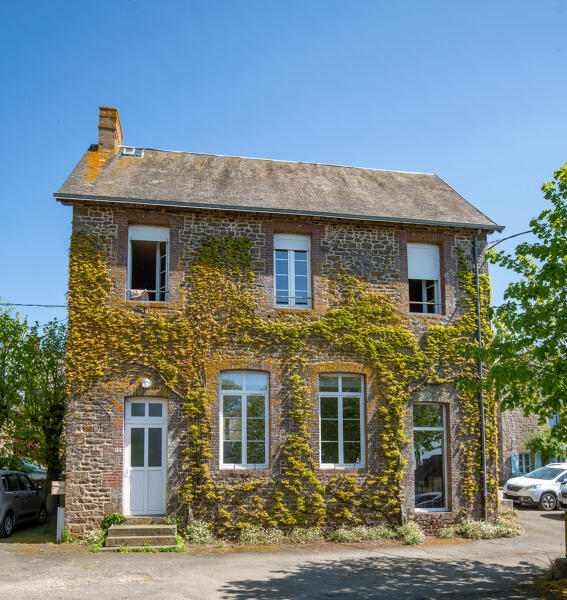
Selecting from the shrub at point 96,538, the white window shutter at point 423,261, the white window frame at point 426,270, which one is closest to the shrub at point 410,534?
the white window frame at point 426,270

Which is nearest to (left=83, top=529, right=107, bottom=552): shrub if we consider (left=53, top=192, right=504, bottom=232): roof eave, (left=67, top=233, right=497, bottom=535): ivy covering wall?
(left=67, top=233, right=497, bottom=535): ivy covering wall

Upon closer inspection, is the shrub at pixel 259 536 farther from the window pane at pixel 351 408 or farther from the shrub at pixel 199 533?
the window pane at pixel 351 408

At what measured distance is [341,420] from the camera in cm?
1457

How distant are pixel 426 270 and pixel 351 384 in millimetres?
3264

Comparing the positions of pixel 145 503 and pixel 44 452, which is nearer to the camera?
pixel 145 503

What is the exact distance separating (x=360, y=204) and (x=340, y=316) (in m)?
2.78

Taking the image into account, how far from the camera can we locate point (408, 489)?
1457 cm

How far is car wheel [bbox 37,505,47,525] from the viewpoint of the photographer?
16.5 m

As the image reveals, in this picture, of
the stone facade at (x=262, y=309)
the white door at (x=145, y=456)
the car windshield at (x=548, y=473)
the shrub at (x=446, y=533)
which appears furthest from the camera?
the car windshield at (x=548, y=473)

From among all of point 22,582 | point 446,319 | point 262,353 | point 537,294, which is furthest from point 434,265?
point 22,582

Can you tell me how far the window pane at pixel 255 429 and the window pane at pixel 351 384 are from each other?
1999 millimetres

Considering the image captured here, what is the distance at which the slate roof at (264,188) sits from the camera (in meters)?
14.5

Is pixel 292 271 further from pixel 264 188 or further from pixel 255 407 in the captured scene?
pixel 255 407

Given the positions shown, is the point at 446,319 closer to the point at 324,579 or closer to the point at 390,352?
the point at 390,352
